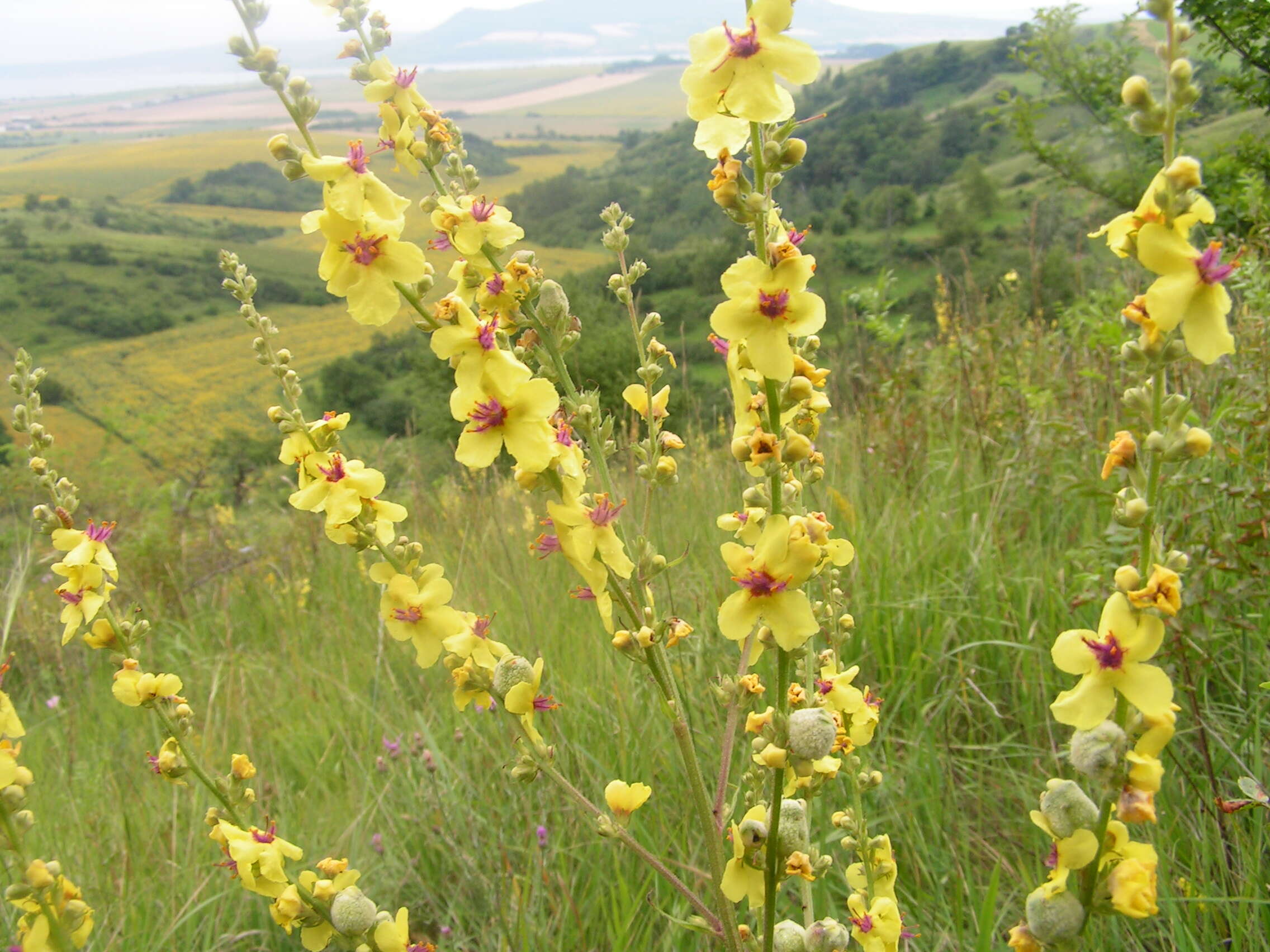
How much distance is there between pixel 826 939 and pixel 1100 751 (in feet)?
1.82

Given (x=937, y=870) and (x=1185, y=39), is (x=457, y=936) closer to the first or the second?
(x=937, y=870)

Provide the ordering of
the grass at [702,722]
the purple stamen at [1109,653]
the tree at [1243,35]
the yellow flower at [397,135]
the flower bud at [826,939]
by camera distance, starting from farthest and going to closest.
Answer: the tree at [1243,35] → the grass at [702,722] → the yellow flower at [397,135] → the flower bud at [826,939] → the purple stamen at [1109,653]

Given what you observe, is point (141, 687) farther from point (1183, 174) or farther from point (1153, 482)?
point (1183, 174)

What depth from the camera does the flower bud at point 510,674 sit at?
1.49m

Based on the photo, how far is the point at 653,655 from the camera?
1.40 m

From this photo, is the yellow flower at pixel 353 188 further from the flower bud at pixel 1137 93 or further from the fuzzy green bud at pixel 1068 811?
the fuzzy green bud at pixel 1068 811

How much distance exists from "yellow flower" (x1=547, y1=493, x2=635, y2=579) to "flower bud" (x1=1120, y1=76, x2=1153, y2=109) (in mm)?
885

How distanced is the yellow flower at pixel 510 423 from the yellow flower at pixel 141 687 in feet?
3.34

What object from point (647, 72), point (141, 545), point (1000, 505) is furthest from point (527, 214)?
point (647, 72)

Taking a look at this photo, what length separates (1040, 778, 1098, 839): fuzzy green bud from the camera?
38.8 inches

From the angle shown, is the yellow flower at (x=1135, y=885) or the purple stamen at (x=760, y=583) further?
the purple stamen at (x=760, y=583)

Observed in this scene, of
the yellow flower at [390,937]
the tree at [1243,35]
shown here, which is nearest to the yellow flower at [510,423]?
the yellow flower at [390,937]

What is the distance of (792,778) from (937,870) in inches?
57.5

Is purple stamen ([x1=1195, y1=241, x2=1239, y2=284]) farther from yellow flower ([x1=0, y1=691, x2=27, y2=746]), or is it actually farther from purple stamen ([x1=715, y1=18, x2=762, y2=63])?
yellow flower ([x1=0, y1=691, x2=27, y2=746])
